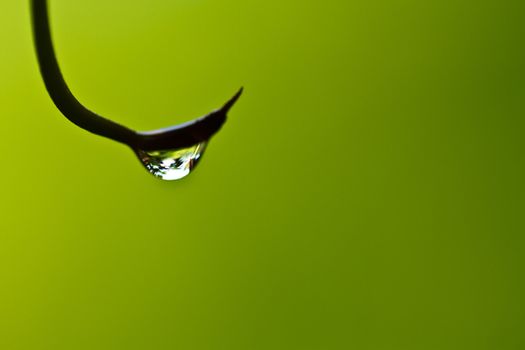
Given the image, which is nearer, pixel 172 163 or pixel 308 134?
pixel 172 163

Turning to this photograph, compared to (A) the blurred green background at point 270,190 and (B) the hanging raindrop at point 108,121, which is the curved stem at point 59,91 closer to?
(B) the hanging raindrop at point 108,121

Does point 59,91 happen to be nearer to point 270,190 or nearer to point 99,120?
point 99,120

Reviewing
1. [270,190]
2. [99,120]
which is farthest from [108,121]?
[270,190]

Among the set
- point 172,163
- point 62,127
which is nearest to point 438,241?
point 62,127

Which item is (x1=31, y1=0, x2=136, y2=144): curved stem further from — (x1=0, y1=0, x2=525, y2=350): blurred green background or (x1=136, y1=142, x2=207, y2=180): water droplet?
(x1=0, y1=0, x2=525, y2=350): blurred green background

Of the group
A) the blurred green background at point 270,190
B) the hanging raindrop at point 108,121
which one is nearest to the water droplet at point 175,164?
the hanging raindrop at point 108,121

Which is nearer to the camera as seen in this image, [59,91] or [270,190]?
[59,91]

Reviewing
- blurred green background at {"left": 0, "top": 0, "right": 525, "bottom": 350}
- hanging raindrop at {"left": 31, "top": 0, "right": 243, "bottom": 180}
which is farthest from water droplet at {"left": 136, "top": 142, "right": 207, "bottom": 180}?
blurred green background at {"left": 0, "top": 0, "right": 525, "bottom": 350}

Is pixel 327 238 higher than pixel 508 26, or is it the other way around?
pixel 508 26

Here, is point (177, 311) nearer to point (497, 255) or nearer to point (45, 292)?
point (45, 292)
